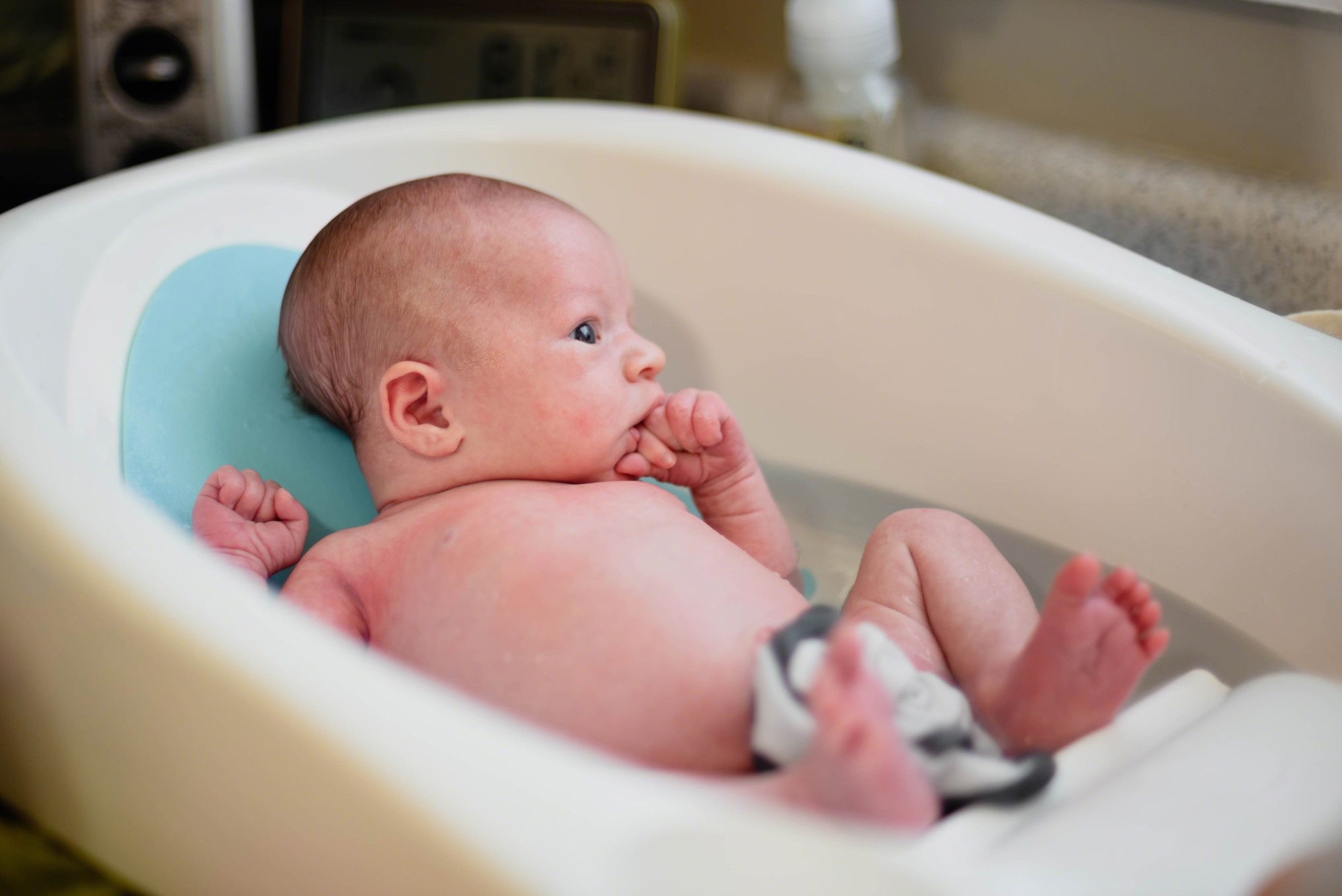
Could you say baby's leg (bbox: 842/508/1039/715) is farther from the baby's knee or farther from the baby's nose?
the baby's nose

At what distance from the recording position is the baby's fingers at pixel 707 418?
0.77 metres

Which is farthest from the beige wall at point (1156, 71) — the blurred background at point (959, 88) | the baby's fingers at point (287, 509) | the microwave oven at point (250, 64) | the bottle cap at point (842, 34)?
the baby's fingers at point (287, 509)

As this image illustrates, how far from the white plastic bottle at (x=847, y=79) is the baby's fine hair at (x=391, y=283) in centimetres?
37

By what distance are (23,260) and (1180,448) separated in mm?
723

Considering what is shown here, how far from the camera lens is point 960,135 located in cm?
Answer: 118

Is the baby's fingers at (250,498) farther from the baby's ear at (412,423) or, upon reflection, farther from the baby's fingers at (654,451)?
the baby's fingers at (654,451)

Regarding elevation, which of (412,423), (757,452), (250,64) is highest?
(250,64)

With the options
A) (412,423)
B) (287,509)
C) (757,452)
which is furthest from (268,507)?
(757,452)

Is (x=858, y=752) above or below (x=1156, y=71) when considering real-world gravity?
below

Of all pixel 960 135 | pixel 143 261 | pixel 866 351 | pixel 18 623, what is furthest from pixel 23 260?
pixel 960 135

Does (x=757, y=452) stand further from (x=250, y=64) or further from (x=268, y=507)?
(x=250, y=64)

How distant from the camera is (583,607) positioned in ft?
2.04

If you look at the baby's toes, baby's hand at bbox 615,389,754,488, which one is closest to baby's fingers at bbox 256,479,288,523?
baby's hand at bbox 615,389,754,488

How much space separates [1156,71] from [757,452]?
1.61ft
